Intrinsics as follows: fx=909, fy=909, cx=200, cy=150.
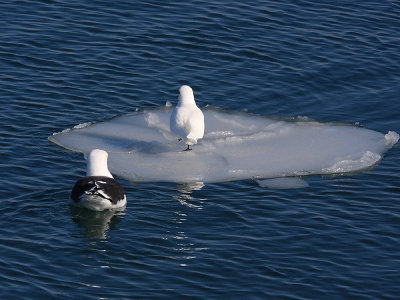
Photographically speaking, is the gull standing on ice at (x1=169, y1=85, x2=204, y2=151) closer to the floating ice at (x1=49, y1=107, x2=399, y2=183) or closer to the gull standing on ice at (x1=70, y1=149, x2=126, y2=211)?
the floating ice at (x1=49, y1=107, x2=399, y2=183)

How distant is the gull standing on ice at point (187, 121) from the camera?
17.5 metres

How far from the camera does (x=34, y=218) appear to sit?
14672mm

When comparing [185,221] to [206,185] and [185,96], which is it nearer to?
[206,185]

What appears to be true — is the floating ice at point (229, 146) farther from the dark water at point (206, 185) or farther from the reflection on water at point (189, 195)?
the dark water at point (206, 185)

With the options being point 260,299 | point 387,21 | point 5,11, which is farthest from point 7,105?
point 387,21

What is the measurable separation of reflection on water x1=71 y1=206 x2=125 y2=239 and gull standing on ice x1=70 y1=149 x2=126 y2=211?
115 millimetres

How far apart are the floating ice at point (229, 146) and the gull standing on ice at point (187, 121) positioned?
1.40 feet

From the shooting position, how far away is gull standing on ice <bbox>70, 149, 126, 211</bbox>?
584 inches

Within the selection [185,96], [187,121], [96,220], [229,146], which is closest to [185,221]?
[96,220]

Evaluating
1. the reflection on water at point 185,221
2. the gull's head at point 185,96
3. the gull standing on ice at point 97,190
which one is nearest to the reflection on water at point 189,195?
the reflection on water at point 185,221

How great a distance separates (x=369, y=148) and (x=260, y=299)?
674 centimetres

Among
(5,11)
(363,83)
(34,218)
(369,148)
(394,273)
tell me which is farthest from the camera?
(5,11)

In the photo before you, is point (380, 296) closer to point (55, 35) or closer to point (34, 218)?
point (34, 218)

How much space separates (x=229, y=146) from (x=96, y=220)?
426 centimetres
